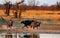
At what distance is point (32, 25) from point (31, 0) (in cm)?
26

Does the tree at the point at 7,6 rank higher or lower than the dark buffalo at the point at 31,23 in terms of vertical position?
higher

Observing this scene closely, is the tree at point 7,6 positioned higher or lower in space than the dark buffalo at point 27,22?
higher

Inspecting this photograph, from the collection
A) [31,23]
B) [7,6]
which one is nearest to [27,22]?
[31,23]

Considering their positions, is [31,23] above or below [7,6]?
below

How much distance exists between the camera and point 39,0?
2.15 metres

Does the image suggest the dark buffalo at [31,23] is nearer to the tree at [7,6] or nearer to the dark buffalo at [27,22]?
the dark buffalo at [27,22]

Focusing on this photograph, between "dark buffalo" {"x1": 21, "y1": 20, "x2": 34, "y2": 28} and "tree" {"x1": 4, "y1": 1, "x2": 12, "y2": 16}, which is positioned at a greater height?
"tree" {"x1": 4, "y1": 1, "x2": 12, "y2": 16}

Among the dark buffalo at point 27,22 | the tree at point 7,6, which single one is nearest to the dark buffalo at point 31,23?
the dark buffalo at point 27,22

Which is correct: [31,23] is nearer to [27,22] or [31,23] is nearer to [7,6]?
[27,22]

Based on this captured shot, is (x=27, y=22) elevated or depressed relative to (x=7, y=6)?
depressed

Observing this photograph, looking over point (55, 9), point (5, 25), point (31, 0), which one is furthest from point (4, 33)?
point (55, 9)

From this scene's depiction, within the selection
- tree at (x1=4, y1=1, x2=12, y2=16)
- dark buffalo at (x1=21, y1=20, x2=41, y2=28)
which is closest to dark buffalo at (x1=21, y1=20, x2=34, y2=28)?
dark buffalo at (x1=21, y1=20, x2=41, y2=28)

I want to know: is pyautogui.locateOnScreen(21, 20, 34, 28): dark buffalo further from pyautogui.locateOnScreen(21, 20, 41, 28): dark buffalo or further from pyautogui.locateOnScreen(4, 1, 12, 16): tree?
pyautogui.locateOnScreen(4, 1, 12, 16): tree

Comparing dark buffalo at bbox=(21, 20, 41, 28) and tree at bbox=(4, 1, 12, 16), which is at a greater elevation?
tree at bbox=(4, 1, 12, 16)
